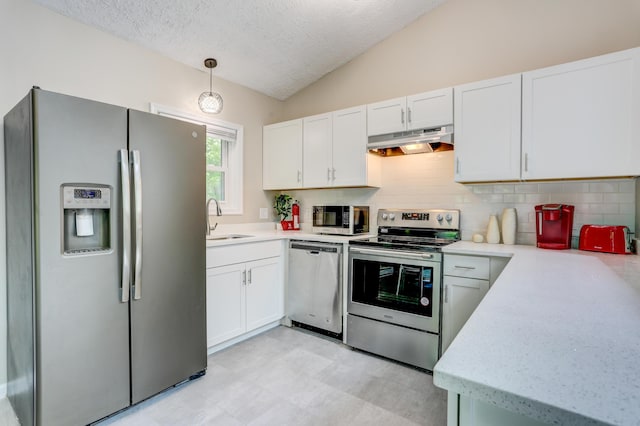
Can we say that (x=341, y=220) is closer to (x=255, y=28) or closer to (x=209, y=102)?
(x=209, y=102)

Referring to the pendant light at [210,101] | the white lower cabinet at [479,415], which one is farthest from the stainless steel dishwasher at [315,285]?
the white lower cabinet at [479,415]

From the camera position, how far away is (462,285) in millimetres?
2346

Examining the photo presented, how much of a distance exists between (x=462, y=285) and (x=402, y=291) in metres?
0.45

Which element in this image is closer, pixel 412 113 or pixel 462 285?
pixel 462 285

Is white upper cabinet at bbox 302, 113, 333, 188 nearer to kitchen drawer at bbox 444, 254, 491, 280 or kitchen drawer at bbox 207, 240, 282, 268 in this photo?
kitchen drawer at bbox 207, 240, 282, 268

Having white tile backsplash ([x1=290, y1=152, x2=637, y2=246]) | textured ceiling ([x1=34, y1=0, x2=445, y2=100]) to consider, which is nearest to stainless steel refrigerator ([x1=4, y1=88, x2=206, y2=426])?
textured ceiling ([x1=34, y1=0, x2=445, y2=100])

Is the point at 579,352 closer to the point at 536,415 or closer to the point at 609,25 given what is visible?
the point at 536,415

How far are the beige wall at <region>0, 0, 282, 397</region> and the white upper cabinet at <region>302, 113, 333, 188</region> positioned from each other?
2.76 ft

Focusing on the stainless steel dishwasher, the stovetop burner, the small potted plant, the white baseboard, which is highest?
the small potted plant

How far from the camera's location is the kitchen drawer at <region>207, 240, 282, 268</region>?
2.60 metres

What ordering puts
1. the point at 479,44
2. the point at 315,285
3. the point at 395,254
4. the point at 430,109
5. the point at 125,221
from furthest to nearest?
the point at 315,285 < the point at 479,44 < the point at 430,109 < the point at 395,254 < the point at 125,221

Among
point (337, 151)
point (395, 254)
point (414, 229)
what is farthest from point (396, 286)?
point (337, 151)

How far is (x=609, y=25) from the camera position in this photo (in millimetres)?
2320

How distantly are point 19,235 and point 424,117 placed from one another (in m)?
2.84
